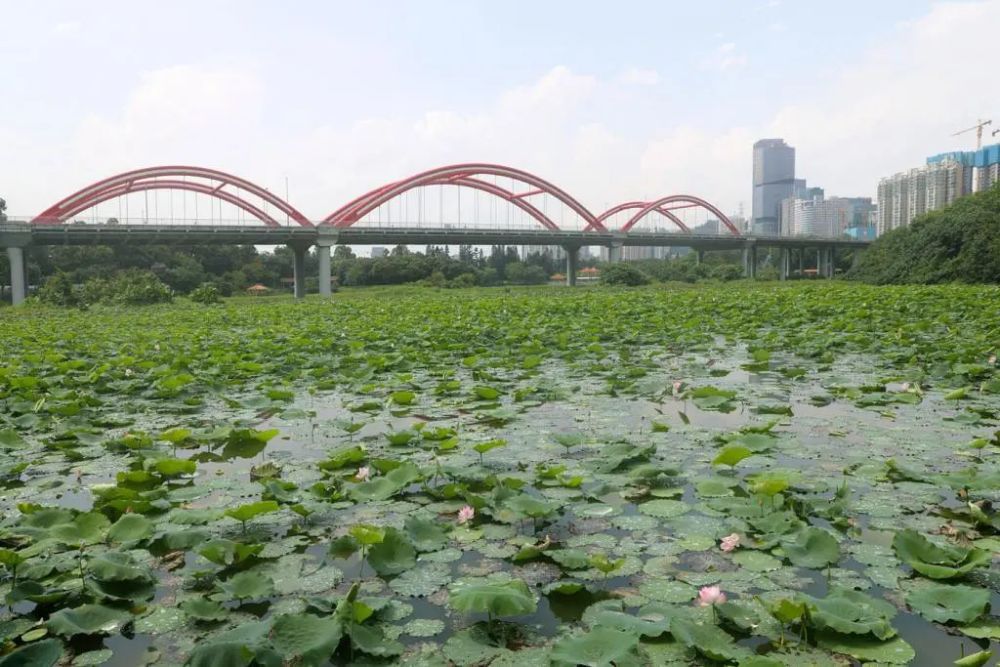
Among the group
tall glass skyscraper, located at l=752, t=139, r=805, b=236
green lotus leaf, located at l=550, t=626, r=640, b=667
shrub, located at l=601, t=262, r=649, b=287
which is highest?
tall glass skyscraper, located at l=752, t=139, r=805, b=236

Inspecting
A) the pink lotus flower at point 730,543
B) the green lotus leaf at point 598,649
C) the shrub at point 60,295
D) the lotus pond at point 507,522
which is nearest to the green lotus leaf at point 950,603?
the lotus pond at point 507,522

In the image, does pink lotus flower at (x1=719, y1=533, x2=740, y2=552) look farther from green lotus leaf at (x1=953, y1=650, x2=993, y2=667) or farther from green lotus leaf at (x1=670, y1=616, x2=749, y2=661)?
green lotus leaf at (x1=953, y1=650, x2=993, y2=667)

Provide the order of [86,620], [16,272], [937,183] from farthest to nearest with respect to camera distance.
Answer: [937,183] → [16,272] → [86,620]

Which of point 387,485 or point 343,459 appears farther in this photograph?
point 343,459

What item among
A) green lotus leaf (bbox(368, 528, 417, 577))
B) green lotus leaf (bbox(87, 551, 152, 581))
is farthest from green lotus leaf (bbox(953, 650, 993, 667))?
green lotus leaf (bbox(87, 551, 152, 581))

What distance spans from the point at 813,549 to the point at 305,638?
1.72 m

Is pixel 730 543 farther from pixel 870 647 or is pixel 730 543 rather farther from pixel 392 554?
pixel 392 554

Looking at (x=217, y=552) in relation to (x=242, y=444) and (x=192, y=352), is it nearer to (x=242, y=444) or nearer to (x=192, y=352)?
(x=242, y=444)

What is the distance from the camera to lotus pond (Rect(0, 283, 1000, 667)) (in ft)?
6.42

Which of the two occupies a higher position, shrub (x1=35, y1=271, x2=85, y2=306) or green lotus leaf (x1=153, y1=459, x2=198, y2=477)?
shrub (x1=35, y1=271, x2=85, y2=306)

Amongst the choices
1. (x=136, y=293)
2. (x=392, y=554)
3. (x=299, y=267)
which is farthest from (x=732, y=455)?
(x=299, y=267)

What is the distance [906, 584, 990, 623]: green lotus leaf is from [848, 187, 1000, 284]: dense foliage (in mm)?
28746

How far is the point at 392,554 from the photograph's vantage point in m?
2.47

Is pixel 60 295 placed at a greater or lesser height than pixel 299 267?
lesser
